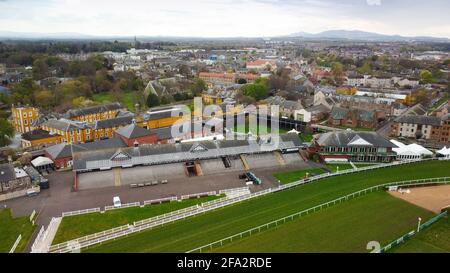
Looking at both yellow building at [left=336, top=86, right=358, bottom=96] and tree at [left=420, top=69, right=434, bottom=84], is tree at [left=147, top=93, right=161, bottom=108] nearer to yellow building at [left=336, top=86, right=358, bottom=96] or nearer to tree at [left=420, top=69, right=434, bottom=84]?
yellow building at [left=336, top=86, right=358, bottom=96]

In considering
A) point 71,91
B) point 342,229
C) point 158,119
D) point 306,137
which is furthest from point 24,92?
point 342,229

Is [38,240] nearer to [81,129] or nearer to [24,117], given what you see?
[81,129]

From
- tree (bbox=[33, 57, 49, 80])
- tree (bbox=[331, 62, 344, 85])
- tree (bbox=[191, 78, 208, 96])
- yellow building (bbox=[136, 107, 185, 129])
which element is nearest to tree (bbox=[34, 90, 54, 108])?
yellow building (bbox=[136, 107, 185, 129])

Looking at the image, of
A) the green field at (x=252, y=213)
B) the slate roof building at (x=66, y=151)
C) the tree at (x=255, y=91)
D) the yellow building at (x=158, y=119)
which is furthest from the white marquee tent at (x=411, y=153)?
the tree at (x=255, y=91)

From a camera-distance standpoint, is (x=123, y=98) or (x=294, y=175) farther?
(x=123, y=98)

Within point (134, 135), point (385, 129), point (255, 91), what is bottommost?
point (385, 129)

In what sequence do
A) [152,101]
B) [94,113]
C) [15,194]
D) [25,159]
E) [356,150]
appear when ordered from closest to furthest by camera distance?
[15,194] → [25,159] → [356,150] → [94,113] → [152,101]

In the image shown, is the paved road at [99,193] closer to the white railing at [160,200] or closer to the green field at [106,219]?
the white railing at [160,200]
